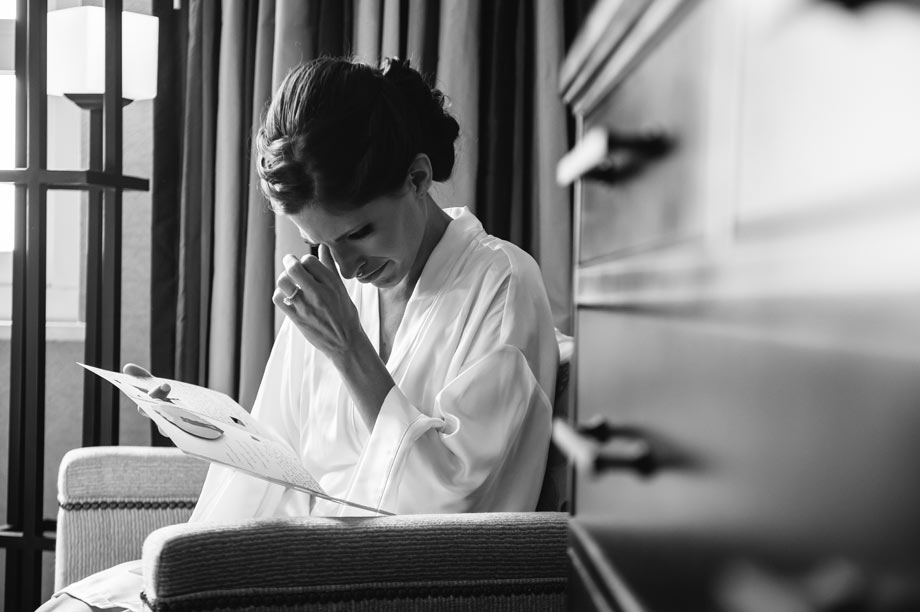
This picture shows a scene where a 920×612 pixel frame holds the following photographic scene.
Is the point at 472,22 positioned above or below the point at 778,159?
above

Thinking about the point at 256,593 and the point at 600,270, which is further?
the point at 256,593

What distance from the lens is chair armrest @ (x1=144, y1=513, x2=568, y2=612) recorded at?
0.97 metres

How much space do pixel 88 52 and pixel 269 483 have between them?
1173 mm

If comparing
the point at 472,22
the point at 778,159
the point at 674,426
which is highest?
the point at 472,22

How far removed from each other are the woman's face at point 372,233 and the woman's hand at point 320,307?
55mm

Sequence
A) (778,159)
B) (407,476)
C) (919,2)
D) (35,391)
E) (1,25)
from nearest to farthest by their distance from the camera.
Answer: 1. (919,2)
2. (778,159)
3. (407,476)
4. (35,391)
5. (1,25)

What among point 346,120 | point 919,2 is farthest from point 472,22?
point 919,2

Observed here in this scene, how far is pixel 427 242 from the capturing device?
1.67m

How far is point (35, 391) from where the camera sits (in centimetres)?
212

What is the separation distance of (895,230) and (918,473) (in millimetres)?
75

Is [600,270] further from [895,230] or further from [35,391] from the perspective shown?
[35,391]

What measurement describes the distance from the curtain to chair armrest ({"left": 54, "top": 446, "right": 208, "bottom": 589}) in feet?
1.98

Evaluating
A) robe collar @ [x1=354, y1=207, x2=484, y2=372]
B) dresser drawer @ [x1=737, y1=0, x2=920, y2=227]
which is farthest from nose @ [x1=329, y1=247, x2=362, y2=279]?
dresser drawer @ [x1=737, y1=0, x2=920, y2=227]

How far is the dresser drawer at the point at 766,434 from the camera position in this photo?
1.02 ft
